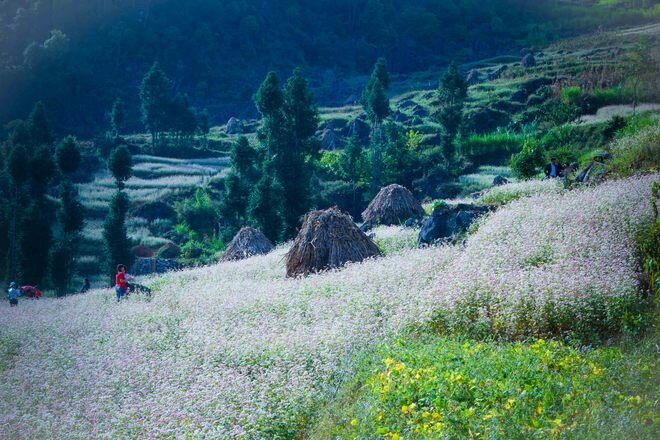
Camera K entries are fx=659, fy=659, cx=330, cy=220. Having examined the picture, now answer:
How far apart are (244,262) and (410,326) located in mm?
16224

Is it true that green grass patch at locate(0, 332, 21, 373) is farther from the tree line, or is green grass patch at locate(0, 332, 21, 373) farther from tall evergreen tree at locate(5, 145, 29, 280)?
tall evergreen tree at locate(5, 145, 29, 280)

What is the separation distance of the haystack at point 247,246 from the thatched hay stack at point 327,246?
948 cm

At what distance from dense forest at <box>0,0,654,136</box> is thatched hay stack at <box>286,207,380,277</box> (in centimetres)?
6854

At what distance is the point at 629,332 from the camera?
33.2 ft

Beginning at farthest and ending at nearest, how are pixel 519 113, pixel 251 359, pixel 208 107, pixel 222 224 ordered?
pixel 208 107 → pixel 519 113 → pixel 222 224 → pixel 251 359

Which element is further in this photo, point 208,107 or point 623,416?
point 208,107

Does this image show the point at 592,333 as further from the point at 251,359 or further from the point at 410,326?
the point at 251,359

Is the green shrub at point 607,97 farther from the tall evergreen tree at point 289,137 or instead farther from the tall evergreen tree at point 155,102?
the tall evergreen tree at point 155,102

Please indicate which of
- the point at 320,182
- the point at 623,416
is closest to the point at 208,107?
the point at 320,182

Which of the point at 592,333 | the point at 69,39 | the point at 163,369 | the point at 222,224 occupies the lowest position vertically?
the point at 222,224

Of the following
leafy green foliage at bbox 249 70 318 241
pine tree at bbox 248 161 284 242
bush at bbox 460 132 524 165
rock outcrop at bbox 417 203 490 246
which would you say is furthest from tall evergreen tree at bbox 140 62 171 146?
rock outcrop at bbox 417 203 490 246

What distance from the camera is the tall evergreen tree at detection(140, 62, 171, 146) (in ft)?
243

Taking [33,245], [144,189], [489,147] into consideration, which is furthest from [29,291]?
[489,147]

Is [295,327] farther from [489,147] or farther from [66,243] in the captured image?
[489,147]
